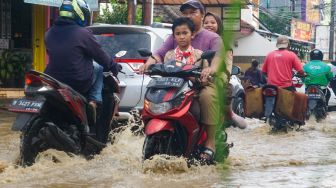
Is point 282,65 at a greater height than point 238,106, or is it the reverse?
point 282,65

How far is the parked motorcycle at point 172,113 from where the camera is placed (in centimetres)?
493

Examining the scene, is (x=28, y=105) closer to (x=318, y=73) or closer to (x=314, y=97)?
(x=314, y=97)

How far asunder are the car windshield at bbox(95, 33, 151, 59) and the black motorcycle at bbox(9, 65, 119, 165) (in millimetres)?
2798

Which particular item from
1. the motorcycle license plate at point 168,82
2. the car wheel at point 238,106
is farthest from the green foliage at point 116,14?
the motorcycle license plate at point 168,82

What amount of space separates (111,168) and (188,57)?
3.65 feet

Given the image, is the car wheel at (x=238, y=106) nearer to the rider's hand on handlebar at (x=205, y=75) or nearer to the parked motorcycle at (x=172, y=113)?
the parked motorcycle at (x=172, y=113)

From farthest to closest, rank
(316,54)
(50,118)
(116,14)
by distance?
(116,14) < (316,54) < (50,118)

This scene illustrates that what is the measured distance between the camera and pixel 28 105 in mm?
4844

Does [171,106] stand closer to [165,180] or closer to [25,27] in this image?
[165,180]

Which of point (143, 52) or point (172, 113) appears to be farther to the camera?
point (143, 52)

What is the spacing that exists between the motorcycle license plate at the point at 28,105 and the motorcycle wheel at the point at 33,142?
152mm

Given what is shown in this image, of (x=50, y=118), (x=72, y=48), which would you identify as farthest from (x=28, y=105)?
(x=72, y=48)

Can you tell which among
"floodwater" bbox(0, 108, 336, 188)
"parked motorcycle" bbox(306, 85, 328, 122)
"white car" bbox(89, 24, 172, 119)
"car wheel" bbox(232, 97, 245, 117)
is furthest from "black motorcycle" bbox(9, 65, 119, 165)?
"parked motorcycle" bbox(306, 85, 328, 122)

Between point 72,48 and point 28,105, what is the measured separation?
630mm
